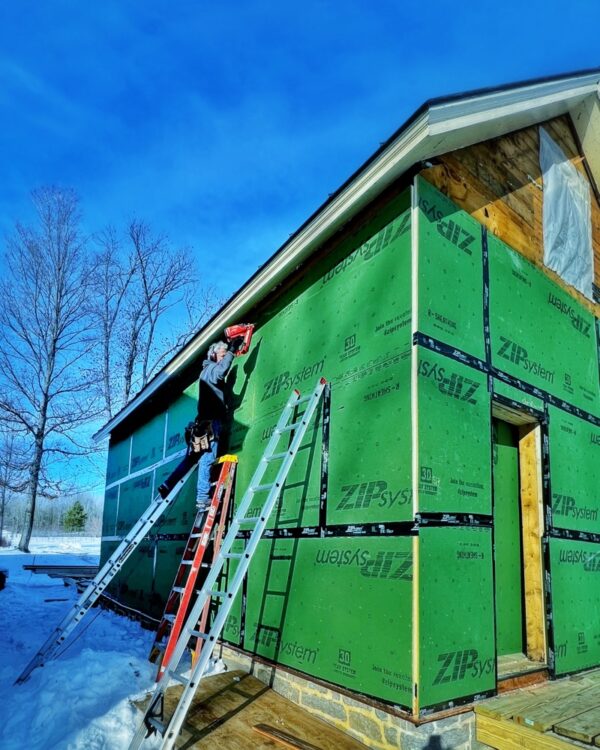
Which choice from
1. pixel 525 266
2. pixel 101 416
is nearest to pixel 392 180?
pixel 525 266

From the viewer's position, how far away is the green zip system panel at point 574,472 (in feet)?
16.1

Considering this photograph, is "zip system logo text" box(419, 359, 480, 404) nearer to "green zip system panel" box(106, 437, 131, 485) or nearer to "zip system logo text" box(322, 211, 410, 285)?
"zip system logo text" box(322, 211, 410, 285)

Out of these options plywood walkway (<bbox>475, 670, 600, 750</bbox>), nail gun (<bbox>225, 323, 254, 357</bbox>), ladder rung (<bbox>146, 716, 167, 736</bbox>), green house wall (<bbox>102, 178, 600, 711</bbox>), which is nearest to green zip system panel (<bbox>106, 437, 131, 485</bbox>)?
nail gun (<bbox>225, 323, 254, 357</bbox>)

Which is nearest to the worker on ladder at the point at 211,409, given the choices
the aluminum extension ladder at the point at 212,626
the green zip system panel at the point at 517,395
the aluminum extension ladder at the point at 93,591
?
the aluminum extension ladder at the point at 93,591

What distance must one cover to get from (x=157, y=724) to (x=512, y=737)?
2256 millimetres

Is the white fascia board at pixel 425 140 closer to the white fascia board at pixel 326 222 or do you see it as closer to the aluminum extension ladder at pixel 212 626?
the white fascia board at pixel 326 222

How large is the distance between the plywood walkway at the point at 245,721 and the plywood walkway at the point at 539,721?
864mm

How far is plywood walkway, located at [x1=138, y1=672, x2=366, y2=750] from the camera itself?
344 cm

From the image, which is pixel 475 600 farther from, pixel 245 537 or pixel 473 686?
pixel 245 537

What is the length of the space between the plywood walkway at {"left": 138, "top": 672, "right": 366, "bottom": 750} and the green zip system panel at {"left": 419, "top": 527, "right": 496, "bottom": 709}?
74 cm

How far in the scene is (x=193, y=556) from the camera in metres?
5.72

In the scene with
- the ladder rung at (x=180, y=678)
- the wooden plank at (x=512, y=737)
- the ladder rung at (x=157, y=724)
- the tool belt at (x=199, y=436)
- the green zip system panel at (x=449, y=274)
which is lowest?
the ladder rung at (x=157, y=724)

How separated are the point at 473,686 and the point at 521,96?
4.88m

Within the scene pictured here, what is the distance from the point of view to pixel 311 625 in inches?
166
